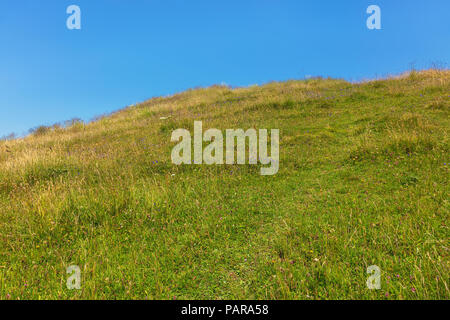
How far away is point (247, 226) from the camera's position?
4.59 meters

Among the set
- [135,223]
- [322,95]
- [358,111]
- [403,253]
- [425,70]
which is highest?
[425,70]

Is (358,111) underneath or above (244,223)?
above

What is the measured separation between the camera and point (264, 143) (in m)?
9.90

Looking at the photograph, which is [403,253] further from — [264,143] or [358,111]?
[358,111]

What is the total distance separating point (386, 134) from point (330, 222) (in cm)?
626

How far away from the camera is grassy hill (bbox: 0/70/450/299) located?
10.3 feet

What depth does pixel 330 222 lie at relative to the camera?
171 inches

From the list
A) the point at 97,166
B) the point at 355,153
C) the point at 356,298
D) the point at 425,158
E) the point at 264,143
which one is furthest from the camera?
the point at 264,143

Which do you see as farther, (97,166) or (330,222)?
(97,166)

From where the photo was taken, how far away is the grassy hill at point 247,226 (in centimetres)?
313

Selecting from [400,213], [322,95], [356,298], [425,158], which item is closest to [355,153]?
[425,158]

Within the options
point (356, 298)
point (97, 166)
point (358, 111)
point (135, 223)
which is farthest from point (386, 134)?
point (97, 166)

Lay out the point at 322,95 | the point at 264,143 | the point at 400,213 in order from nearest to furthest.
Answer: the point at 400,213 → the point at 264,143 → the point at 322,95
